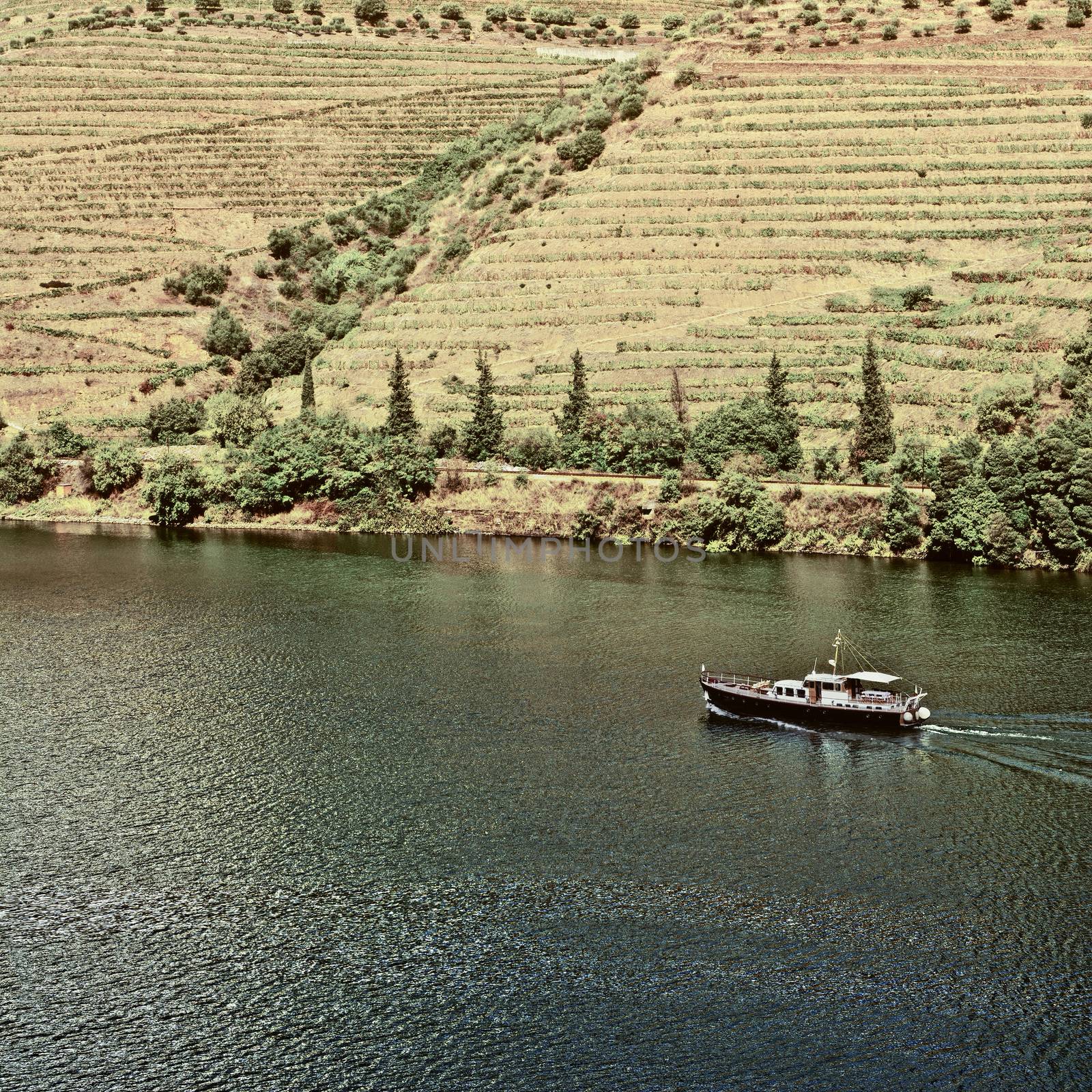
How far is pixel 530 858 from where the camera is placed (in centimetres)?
4403

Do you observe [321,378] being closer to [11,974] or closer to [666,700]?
[666,700]

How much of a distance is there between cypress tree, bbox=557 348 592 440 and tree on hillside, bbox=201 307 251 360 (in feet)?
151

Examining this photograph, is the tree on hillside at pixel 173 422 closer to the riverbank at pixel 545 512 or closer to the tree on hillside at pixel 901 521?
the riverbank at pixel 545 512

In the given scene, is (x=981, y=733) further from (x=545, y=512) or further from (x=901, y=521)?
(x=545, y=512)

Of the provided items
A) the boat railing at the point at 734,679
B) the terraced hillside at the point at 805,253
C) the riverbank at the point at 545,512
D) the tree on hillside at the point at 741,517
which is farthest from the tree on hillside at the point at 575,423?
the boat railing at the point at 734,679

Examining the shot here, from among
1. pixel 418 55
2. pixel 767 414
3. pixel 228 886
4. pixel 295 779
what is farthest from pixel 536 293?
pixel 228 886

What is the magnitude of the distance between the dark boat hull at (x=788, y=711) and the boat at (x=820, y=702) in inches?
1.2

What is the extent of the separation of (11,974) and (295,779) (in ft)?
49.0

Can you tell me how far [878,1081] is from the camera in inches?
1298

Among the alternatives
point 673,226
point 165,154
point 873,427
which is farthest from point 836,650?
point 165,154

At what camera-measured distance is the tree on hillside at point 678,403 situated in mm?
113188

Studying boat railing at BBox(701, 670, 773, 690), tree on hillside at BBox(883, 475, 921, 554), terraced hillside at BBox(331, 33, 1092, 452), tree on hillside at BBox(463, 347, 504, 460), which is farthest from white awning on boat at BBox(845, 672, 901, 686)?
tree on hillside at BBox(463, 347, 504, 460)

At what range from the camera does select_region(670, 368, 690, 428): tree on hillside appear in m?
113

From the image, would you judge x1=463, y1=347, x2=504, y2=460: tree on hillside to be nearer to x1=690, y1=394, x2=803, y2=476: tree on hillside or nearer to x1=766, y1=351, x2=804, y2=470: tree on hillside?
x1=690, y1=394, x2=803, y2=476: tree on hillside
